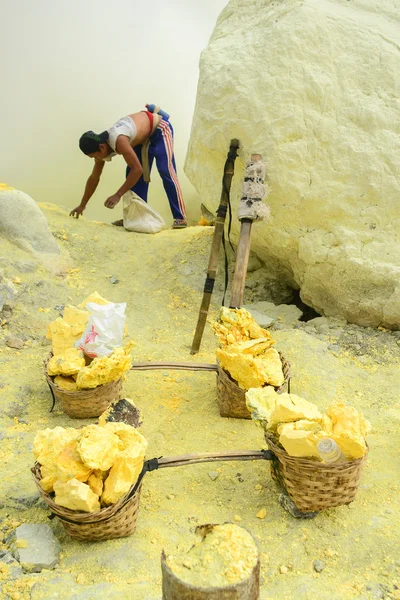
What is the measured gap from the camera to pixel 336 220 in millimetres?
3178

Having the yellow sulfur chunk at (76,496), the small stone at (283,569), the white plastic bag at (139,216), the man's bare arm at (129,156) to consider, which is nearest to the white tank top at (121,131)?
the man's bare arm at (129,156)

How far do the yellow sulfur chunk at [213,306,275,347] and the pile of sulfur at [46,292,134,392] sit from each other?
18.3 inches

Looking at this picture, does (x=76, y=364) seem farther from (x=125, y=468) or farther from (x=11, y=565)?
(x=11, y=565)

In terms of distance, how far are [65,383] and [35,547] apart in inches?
34.8

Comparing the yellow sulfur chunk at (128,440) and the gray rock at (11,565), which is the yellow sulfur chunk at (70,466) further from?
the gray rock at (11,565)

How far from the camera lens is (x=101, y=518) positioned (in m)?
1.59

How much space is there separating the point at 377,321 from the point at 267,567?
2000 millimetres

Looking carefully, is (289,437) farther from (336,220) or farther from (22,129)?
(22,129)

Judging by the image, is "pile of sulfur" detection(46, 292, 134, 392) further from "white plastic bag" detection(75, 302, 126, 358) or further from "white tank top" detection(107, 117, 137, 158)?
"white tank top" detection(107, 117, 137, 158)

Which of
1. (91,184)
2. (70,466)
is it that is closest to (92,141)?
(91,184)

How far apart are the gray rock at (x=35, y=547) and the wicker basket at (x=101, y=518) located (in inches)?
2.6

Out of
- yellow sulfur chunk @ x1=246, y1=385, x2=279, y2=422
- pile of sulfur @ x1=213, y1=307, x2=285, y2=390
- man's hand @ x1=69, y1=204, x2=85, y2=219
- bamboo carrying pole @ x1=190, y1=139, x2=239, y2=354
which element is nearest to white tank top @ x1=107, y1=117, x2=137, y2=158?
man's hand @ x1=69, y1=204, x2=85, y2=219

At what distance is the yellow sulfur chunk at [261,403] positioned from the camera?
199 cm

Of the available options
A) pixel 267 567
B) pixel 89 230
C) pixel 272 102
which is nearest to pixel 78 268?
pixel 89 230
